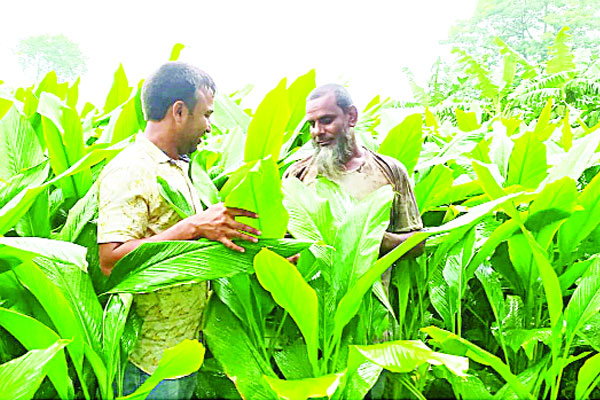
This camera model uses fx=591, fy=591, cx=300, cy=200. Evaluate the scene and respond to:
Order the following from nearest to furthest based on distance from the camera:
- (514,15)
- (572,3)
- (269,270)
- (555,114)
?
(269,270), (555,114), (572,3), (514,15)

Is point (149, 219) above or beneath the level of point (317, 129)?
beneath

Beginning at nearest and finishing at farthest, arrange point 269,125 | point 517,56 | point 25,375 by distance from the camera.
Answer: point 25,375 → point 269,125 → point 517,56

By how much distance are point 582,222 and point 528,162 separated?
18 cm

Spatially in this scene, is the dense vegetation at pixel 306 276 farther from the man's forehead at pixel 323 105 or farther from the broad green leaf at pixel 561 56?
the broad green leaf at pixel 561 56

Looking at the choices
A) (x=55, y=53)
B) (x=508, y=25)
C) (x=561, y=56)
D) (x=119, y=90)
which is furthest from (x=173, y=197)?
(x=55, y=53)

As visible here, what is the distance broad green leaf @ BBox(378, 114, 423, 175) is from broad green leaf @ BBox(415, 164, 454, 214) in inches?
2.3

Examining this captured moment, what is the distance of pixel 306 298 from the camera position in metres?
0.90

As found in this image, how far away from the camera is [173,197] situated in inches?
35.3

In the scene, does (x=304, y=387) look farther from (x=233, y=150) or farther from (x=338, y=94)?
(x=233, y=150)

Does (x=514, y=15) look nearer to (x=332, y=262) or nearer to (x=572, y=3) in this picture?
(x=572, y=3)

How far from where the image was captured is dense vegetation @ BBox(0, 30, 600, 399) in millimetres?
858

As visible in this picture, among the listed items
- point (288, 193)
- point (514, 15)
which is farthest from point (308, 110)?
point (514, 15)

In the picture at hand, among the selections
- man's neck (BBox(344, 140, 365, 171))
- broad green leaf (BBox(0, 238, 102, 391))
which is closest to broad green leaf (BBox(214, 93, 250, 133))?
man's neck (BBox(344, 140, 365, 171))

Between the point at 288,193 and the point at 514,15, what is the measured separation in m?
21.0
